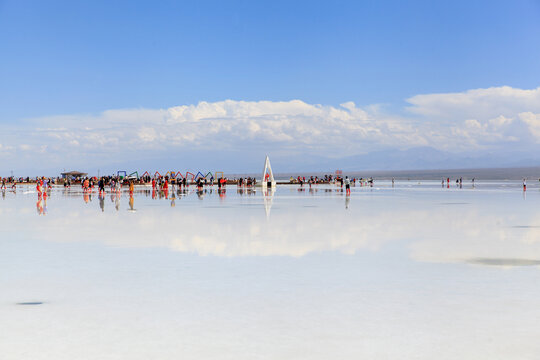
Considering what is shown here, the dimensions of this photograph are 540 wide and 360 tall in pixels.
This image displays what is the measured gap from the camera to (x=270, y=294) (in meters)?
7.61

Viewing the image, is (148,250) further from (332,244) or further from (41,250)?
(332,244)

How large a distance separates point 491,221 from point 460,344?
46.5 feet

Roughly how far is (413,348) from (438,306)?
1.77m

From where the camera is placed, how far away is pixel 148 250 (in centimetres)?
1180

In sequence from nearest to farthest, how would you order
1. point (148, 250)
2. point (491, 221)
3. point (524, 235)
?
1. point (148, 250)
2. point (524, 235)
3. point (491, 221)

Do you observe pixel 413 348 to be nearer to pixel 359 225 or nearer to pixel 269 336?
pixel 269 336

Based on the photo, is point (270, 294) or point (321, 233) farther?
point (321, 233)

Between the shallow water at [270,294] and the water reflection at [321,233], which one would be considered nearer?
the shallow water at [270,294]

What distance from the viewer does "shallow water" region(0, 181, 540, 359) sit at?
5355 mm

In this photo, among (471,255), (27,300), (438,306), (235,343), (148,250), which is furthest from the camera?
(148,250)

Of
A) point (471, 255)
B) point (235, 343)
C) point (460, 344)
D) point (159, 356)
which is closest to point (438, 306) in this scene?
point (460, 344)

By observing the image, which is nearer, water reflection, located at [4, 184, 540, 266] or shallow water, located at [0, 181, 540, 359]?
shallow water, located at [0, 181, 540, 359]

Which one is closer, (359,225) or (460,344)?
(460,344)

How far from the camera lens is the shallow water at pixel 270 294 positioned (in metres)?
5.36
